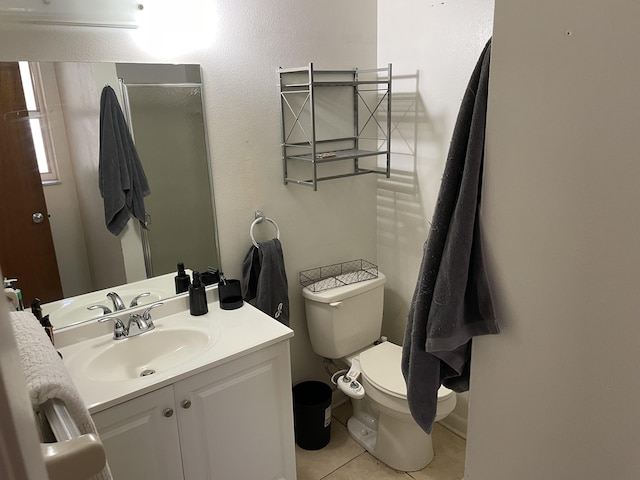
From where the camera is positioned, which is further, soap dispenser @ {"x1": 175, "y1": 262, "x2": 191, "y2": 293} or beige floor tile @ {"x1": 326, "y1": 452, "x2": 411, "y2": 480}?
beige floor tile @ {"x1": 326, "y1": 452, "x2": 411, "y2": 480}

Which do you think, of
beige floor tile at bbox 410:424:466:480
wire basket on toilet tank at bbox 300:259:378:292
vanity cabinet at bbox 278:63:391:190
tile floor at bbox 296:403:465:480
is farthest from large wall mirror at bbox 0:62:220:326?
beige floor tile at bbox 410:424:466:480

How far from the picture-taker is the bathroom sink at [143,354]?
63.2 inches

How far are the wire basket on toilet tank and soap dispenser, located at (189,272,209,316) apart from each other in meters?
0.57

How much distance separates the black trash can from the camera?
2.29m

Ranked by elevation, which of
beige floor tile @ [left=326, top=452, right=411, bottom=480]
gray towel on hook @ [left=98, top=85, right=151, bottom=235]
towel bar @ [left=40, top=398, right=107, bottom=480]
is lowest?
beige floor tile @ [left=326, top=452, right=411, bottom=480]

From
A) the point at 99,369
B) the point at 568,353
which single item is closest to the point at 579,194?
the point at 568,353

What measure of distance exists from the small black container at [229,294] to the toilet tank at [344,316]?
0.41 metres

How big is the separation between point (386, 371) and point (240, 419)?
28.5 inches

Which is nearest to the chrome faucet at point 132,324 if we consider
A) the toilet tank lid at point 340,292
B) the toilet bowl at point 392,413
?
the toilet tank lid at point 340,292

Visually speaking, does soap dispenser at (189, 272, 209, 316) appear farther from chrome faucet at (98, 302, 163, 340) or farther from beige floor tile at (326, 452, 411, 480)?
beige floor tile at (326, 452, 411, 480)

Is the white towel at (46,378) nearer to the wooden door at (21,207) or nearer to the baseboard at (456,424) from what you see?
the wooden door at (21,207)

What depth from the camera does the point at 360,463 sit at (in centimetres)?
226

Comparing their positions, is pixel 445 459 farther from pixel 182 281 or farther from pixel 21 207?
pixel 21 207

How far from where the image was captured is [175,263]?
1.96 metres
